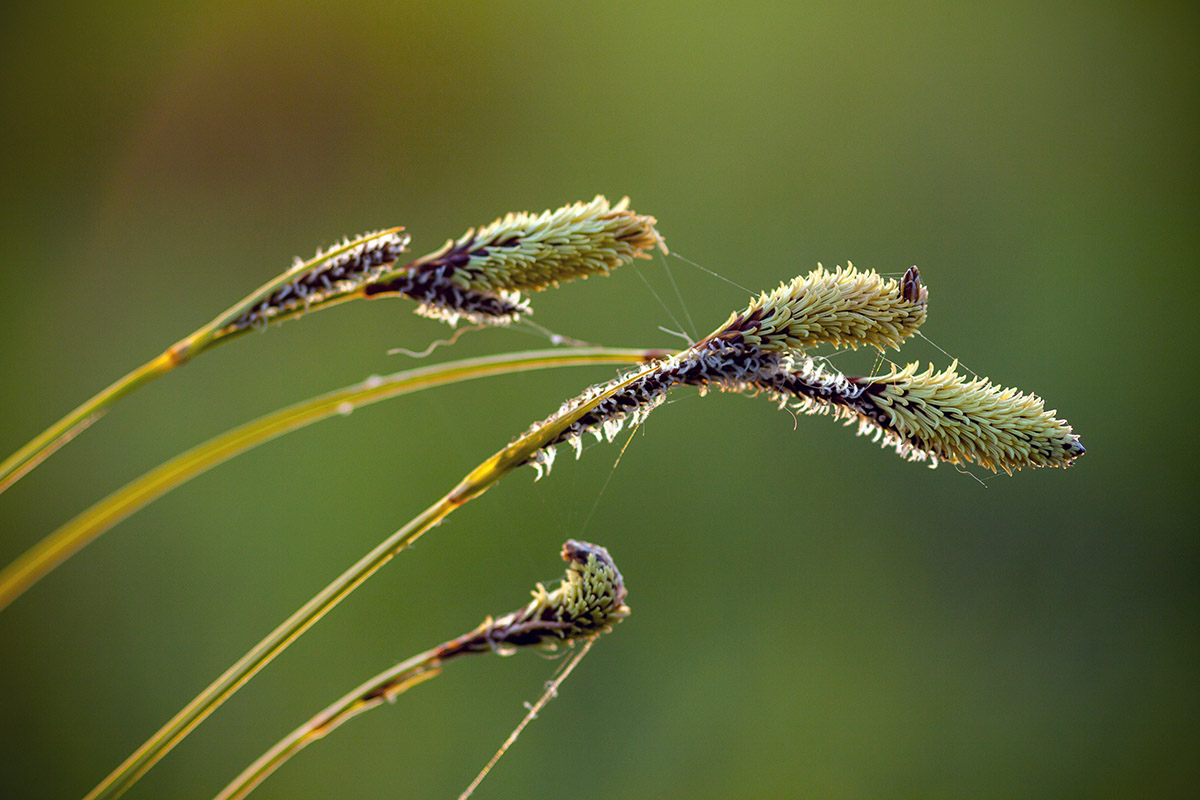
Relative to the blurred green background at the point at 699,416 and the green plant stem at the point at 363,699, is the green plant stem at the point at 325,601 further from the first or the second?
the blurred green background at the point at 699,416

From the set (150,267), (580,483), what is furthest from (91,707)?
(580,483)

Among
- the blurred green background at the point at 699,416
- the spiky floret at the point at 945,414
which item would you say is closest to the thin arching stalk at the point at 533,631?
the spiky floret at the point at 945,414

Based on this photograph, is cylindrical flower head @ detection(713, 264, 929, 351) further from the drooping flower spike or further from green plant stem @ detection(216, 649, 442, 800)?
green plant stem @ detection(216, 649, 442, 800)

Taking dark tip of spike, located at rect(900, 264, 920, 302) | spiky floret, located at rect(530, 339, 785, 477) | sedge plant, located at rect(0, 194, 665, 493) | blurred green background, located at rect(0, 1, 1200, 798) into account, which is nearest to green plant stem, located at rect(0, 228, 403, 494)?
sedge plant, located at rect(0, 194, 665, 493)

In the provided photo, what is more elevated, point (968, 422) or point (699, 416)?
point (699, 416)

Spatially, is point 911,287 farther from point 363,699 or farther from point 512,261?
point 363,699

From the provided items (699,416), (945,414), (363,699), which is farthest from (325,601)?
(699,416)
